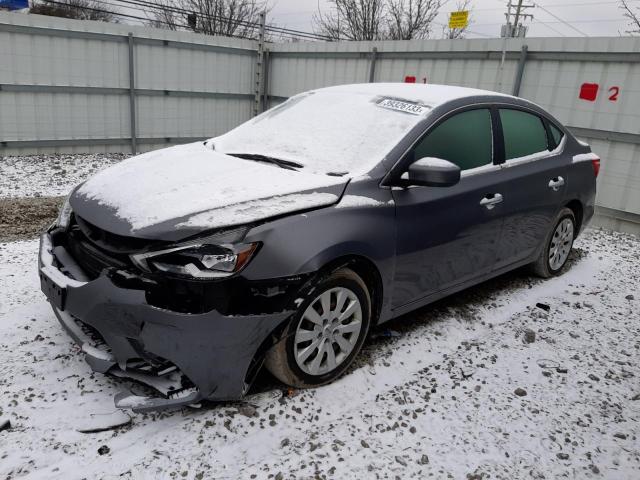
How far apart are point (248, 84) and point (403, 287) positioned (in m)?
9.59

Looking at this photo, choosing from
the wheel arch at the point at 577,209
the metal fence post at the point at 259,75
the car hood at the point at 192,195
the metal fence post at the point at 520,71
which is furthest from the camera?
the metal fence post at the point at 259,75

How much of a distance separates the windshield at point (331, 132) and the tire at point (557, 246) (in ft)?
6.79

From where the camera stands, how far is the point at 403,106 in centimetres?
335

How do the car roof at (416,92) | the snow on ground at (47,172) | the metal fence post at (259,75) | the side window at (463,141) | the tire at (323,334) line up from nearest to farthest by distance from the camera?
the tire at (323,334)
the side window at (463,141)
the car roof at (416,92)
the snow on ground at (47,172)
the metal fence post at (259,75)

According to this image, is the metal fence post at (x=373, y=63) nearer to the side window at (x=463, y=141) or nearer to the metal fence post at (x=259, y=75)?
the metal fence post at (x=259, y=75)

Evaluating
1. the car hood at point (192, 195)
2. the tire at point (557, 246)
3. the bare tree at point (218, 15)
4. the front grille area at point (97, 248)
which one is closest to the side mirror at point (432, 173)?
the car hood at point (192, 195)

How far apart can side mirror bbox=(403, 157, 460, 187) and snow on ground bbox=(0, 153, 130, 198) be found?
5627 millimetres

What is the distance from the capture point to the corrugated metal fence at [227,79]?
22.5 feet

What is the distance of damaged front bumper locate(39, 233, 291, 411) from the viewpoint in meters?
2.23

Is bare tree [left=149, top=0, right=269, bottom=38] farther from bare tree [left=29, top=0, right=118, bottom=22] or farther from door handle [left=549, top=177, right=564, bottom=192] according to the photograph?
door handle [left=549, top=177, right=564, bottom=192]

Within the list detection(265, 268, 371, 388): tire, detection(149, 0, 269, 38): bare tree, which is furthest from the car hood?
detection(149, 0, 269, 38): bare tree

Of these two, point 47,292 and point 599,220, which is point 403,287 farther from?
point 599,220

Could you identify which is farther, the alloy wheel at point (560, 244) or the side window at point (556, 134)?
the alloy wheel at point (560, 244)

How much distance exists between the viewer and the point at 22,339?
307 centimetres
